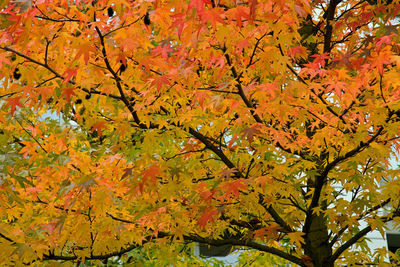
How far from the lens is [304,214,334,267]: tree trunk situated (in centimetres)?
518

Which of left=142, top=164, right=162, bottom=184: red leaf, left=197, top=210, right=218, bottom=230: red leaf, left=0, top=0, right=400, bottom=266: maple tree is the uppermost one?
left=0, top=0, right=400, bottom=266: maple tree

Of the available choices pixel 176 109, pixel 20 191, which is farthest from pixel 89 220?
pixel 176 109

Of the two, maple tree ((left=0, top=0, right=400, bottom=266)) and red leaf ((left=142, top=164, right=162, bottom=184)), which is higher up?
maple tree ((left=0, top=0, right=400, bottom=266))

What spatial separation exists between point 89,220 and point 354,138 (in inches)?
117

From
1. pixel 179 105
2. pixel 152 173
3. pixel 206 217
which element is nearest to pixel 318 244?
pixel 206 217

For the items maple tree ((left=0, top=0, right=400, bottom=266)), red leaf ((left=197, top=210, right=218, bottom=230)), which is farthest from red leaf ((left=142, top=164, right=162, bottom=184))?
red leaf ((left=197, top=210, right=218, bottom=230))

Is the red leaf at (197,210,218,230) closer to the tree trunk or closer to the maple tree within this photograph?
the maple tree

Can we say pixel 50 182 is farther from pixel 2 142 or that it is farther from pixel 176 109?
pixel 176 109

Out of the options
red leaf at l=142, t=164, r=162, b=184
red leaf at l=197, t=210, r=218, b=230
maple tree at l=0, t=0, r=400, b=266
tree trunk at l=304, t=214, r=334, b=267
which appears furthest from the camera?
tree trunk at l=304, t=214, r=334, b=267

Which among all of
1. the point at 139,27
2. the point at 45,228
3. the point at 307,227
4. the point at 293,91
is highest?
the point at 139,27

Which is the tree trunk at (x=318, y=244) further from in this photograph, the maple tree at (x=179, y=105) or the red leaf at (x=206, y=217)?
the red leaf at (x=206, y=217)

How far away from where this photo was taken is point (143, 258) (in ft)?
24.4

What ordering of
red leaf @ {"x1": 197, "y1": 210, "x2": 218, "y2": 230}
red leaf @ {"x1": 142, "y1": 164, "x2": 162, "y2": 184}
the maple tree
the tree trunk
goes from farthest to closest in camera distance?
the tree trunk → red leaf @ {"x1": 197, "y1": 210, "x2": 218, "y2": 230} → red leaf @ {"x1": 142, "y1": 164, "x2": 162, "y2": 184} → the maple tree

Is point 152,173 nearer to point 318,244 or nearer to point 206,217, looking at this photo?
point 206,217
